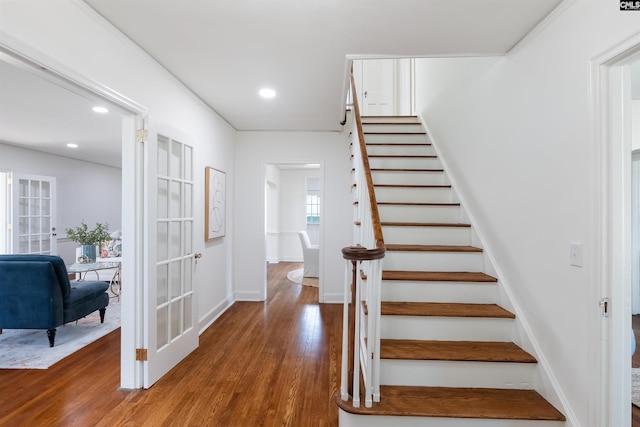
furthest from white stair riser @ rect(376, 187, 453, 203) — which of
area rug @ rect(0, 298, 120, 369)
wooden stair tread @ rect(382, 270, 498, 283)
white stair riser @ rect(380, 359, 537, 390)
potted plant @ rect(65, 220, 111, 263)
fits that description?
potted plant @ rect(65, 220, 111, 263)

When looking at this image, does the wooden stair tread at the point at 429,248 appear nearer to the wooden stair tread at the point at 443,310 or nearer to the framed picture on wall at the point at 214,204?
the wooden stair tread at the point at 443,310

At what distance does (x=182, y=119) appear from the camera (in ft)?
9.80

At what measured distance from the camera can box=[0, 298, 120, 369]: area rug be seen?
→ 2.76 m

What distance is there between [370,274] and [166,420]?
161 centimetres

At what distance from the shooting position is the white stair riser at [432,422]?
168 centimetres

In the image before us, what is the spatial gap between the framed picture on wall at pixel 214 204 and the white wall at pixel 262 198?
52 centimetres

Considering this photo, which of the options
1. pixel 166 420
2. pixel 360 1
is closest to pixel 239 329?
pixel 166 420

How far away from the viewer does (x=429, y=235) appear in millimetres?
2848

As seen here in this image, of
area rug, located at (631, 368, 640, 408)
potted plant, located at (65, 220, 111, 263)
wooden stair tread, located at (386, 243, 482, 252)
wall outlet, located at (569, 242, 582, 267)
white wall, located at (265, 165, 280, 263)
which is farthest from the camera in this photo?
white wall, located at (265, 165, 280, 263)

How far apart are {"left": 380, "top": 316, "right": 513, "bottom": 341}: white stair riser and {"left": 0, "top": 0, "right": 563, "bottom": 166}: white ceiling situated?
6.24ft

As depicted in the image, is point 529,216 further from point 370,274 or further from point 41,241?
point 41,241

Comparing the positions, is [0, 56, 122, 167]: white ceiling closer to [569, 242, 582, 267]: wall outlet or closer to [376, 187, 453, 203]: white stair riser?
[376, 187, 453, 203]: white stair riser
